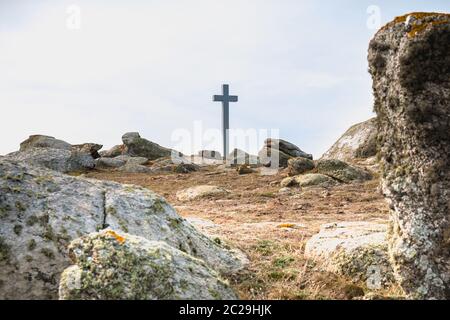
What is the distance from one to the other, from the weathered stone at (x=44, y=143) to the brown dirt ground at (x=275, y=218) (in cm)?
1464

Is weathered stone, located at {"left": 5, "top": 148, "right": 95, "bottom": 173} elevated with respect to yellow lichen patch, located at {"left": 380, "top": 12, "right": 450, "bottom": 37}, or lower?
lower

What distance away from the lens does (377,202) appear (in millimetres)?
27719

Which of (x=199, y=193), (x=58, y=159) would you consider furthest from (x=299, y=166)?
(x=58, y=159)

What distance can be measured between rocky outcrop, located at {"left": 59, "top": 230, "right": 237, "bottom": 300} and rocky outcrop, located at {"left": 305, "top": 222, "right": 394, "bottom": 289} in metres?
3.91

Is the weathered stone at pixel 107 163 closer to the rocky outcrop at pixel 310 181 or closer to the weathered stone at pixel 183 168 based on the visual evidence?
the weathered stone at pixel 183 168

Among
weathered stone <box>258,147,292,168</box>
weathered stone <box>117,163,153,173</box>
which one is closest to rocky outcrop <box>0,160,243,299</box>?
weathered stone <box>258,147,292,168</box>

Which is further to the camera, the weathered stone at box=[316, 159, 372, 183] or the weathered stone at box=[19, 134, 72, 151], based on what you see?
the weathered stone at box=[19, 134, 72, 151]

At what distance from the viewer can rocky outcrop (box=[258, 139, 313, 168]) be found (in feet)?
176

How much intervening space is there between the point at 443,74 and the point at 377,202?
21.0 meters

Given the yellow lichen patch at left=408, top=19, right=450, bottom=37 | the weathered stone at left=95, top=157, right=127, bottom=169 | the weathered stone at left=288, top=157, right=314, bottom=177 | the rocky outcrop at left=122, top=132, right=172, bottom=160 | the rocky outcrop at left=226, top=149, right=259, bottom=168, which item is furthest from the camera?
the rocky outcrop at left=122, top=132, right=172, bottom=160

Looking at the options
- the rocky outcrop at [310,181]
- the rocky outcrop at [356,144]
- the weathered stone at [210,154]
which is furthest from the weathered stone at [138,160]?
the rocky outcrop at [310,181]

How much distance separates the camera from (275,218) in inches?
872

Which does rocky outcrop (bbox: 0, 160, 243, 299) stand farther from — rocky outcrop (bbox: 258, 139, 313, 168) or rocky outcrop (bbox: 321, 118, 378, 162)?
rocky outcrop (bbox: 321, 118, 378, 162)
